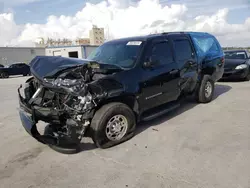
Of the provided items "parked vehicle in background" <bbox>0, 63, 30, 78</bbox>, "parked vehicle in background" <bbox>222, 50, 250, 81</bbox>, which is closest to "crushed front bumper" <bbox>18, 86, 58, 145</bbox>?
"parked vehicle in background" <bbox>222, 50, 250, 81</bbox>

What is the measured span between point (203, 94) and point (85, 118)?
12.8ft

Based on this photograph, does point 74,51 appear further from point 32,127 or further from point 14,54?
point 32,127

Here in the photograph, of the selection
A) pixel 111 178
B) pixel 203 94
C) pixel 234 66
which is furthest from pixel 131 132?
pixel 234 66

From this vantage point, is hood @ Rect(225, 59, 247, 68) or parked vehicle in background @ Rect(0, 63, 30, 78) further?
parked vehicle in background @ Rect(0, 63, 30, 78)

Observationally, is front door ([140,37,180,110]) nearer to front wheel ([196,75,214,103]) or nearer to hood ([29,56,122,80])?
hood ([29,56,122,80])

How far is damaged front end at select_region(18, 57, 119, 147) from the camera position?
11.7 feet

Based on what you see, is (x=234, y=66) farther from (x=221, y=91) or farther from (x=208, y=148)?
(x=208, y=148)

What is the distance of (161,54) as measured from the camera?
4.91 meters

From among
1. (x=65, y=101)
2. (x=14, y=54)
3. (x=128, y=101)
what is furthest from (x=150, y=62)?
(x=14, y=54)

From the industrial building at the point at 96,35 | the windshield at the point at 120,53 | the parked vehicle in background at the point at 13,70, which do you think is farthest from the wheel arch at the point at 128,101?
the industrial building at the point at 96,35

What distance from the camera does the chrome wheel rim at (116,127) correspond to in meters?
3.88

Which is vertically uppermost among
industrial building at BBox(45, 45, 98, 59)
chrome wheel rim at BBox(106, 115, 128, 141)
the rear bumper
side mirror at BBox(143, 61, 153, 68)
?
industrial building at BBox(45, 45, 98, 59)

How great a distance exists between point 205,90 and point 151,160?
3644 millimetres

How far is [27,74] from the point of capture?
983 inches
